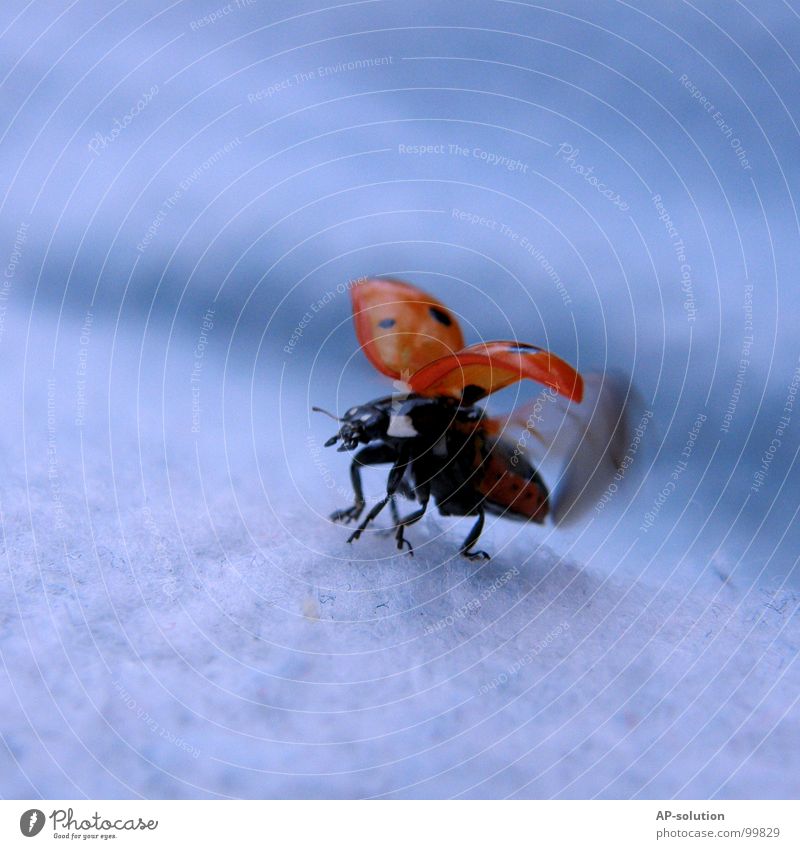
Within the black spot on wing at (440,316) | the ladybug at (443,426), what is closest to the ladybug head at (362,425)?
the ladybug at (443,426)

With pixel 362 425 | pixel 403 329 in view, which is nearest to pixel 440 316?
pixel 403 329

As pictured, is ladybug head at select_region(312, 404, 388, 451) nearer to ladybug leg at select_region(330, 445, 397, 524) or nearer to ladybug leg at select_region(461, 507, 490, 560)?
ladybug leg at select_region(330, 445, 397, 524)

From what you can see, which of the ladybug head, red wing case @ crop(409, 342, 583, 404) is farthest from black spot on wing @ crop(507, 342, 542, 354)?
the ladybug head

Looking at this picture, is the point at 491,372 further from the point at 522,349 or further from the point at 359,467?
the point at 359,467

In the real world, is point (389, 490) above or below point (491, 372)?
below

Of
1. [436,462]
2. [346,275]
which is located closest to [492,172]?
[346,275]

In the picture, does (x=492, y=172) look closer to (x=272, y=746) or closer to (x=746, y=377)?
(x=746, y=377)
